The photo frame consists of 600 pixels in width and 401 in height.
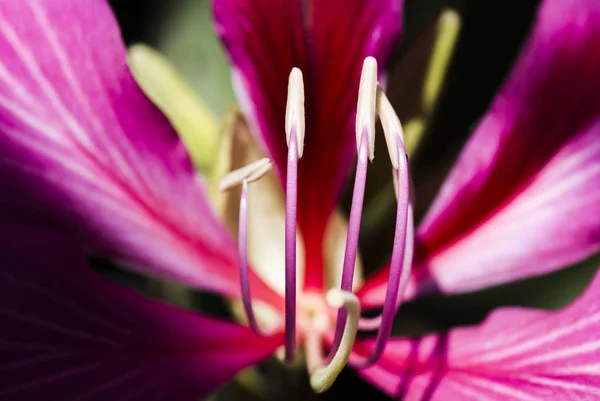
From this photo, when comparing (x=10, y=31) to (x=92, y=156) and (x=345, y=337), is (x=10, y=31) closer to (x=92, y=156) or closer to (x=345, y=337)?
(x=92, y=156)

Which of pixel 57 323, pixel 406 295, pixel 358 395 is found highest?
pixel 57 323

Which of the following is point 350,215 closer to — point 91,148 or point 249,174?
point 249,174

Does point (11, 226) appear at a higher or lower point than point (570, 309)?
higher

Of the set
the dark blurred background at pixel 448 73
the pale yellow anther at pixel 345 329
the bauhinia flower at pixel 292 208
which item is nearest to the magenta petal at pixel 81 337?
the bauhinia flower at pixel 292 208

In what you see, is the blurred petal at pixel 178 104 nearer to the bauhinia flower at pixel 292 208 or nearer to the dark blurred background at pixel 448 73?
the bauhinia flower at pixel 292 208

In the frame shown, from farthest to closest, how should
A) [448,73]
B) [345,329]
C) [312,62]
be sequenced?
[448,73]
[312,62]
[345,329]

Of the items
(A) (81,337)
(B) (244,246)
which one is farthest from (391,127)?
(A) (81,337)

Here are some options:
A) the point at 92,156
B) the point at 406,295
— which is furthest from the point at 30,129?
the point at 406,295

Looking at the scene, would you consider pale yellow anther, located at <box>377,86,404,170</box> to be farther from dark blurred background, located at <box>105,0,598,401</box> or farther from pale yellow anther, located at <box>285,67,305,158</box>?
dark blurred background, located at <box>105,0,598,401</box>
